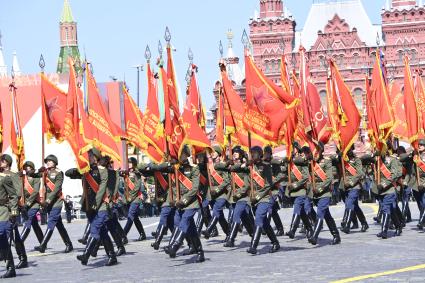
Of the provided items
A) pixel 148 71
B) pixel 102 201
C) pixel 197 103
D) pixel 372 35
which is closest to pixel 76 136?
pixel 102 201

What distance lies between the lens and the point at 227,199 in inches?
791

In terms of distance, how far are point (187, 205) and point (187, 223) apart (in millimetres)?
252

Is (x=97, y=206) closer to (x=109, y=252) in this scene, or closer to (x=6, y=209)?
(x=109, y=252)

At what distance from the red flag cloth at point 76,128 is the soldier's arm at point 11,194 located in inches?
59.6

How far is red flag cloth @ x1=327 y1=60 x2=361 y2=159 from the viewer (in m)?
20.3

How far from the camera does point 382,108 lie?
71.2 ft

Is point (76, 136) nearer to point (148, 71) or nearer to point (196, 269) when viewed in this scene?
point (196, 269)

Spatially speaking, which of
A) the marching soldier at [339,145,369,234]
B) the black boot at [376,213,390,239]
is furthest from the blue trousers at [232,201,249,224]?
the marching soldier at [339,145,369,234]

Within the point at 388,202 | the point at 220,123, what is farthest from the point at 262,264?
the point at 220,123

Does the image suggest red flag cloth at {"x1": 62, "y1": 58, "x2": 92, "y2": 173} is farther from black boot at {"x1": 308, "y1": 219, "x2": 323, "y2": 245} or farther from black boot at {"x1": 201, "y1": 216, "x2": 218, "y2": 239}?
black boot at {"x1": 308, "y1": 219, "x2": 323, "y2": 245}

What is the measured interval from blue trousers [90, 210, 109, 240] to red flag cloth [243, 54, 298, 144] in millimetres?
3428

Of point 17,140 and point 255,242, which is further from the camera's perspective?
point 17,140

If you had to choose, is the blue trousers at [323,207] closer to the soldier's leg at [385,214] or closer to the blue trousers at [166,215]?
the soldier's leg at [385,214]

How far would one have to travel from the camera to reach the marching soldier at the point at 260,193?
16500mm
